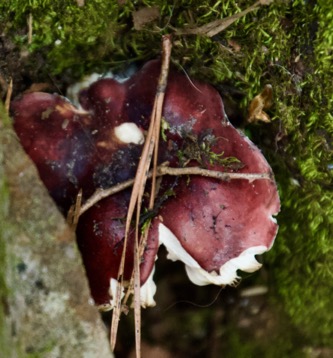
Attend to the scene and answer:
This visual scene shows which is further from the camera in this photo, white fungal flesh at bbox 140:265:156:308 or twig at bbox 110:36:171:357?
white fungal flesh at bbox 140:265:156:308

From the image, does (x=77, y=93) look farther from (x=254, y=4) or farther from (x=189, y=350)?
(x=189, y=350)

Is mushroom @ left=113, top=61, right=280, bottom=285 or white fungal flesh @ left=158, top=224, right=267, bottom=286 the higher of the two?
mushroom @ left=113, top=61, right=280, bottom=285

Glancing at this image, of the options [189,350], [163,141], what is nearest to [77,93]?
[163,141]

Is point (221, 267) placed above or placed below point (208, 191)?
below

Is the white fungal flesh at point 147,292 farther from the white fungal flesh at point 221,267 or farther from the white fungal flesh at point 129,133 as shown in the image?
the white fungal flesh at point 129,133

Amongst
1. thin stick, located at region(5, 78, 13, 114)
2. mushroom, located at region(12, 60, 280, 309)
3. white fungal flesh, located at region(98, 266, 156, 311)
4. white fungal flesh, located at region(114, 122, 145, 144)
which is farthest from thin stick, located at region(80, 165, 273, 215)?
thin stick, located at region(5, 78, 13, 114)

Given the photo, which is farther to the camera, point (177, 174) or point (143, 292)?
point (143, 292)

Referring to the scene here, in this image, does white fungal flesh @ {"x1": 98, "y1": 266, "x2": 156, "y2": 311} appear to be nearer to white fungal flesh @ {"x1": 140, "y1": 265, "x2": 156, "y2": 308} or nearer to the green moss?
white fungal flesh @ {"x1": 140, "y1": 265, "x2": 156, "y2": 308}

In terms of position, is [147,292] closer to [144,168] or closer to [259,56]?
[144,168]

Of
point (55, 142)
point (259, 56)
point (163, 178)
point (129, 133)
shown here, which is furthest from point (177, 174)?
point (259, 56)

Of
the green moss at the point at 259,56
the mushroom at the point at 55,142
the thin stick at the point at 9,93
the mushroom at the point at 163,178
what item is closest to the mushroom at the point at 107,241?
the mushroom at the point at 163,178
